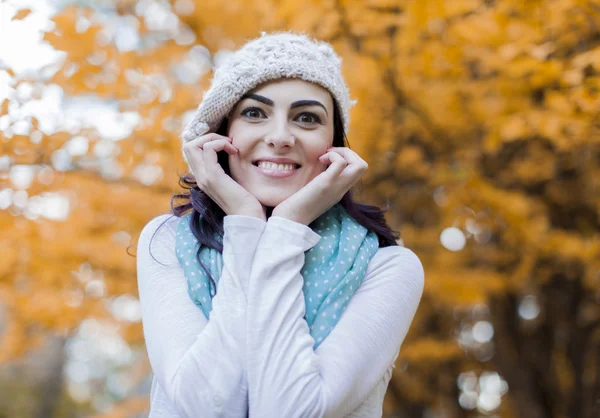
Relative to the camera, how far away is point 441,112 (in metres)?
4.32

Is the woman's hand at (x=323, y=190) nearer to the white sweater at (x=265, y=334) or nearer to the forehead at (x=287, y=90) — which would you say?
the white sweater at (x=265, y=334)

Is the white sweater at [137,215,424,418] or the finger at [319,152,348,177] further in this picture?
the finger at [319,152,348,177]

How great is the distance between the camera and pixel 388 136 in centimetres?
425

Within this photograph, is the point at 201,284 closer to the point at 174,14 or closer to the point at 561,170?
the point at 174,14

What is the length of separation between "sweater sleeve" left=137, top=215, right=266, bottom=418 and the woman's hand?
10cm

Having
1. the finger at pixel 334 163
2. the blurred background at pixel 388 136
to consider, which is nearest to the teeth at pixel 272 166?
the finger at pixel 334 163

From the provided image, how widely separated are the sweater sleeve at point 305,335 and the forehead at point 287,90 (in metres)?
0.35

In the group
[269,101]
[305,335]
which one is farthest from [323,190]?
[305,335]

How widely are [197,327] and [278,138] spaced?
53cm

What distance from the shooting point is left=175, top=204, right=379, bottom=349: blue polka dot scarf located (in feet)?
5.24

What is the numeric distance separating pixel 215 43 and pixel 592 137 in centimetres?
275

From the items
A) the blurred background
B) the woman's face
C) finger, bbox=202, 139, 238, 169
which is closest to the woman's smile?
the woman's face

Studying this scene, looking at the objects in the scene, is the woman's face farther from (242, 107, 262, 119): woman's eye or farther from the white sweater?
→ the white sweater

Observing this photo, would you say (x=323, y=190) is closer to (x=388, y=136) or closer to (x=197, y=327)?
(x=197, y=327)
